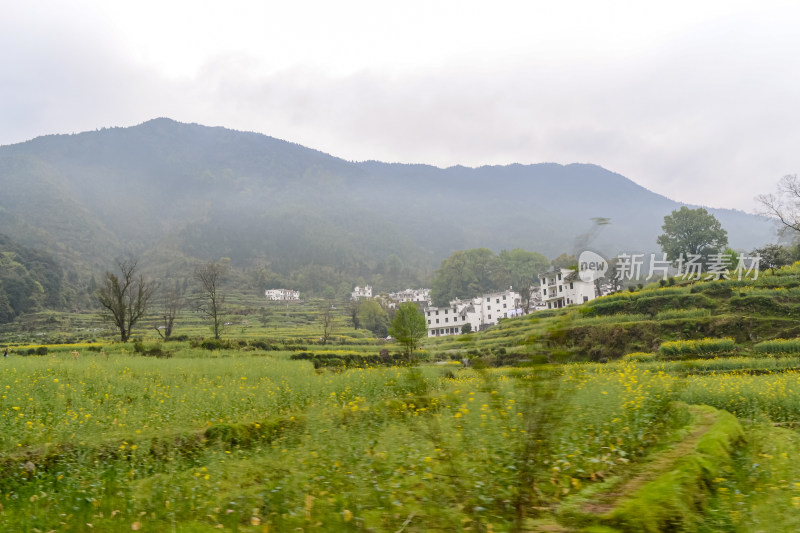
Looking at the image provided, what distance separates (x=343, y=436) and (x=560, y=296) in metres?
56.5

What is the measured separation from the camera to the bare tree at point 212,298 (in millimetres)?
49519

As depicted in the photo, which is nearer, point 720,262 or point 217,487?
point 217,487

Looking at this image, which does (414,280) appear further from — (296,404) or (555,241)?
(296,404)

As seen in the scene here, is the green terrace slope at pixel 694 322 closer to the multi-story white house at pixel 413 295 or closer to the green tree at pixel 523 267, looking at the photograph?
the green tree at pixel 523 267

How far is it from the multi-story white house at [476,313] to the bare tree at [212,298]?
30.2 m

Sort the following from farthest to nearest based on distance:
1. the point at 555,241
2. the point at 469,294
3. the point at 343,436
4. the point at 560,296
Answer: the point at 555,241 → the point at 469,294 → the point at 560,296 → the point at 343,436

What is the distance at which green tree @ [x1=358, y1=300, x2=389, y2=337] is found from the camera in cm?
7738

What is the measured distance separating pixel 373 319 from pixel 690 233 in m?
46.1

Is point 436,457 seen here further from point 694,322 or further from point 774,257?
point 774,257

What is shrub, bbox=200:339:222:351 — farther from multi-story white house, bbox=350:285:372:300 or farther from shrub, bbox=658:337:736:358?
multi-story white house, bbox=350:285:372:300

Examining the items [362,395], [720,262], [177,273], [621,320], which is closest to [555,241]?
[720,262]

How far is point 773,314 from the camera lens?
28531mm

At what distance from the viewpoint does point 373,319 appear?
79.8m

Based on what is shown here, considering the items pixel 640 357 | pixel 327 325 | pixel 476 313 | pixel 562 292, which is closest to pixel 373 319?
pixel 476 313
